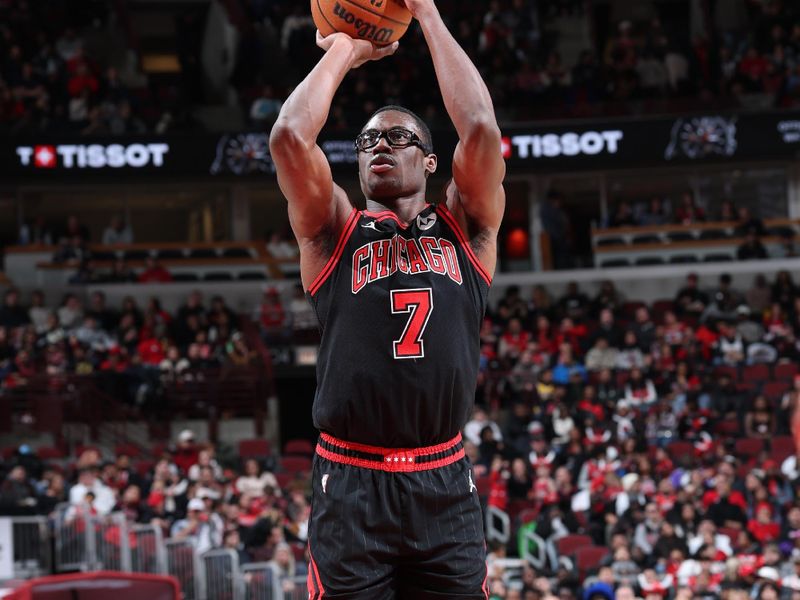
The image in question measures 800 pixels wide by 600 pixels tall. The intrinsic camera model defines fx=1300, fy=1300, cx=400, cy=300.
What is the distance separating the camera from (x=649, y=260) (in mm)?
24438

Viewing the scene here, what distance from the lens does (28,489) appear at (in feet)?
47.8

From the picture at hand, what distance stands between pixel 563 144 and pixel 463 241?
19.5m

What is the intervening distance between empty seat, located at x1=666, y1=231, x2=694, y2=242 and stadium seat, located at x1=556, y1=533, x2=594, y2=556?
37.4 feet

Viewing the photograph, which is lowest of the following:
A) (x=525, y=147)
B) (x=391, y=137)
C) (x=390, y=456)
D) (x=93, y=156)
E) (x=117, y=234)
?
(x=390, y=456)

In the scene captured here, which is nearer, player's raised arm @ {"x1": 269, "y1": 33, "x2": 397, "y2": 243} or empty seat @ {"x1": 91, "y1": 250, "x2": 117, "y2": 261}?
player's raised arm @ {"x1": 269, "y1": 33, "x2": 397, "y2": 243}

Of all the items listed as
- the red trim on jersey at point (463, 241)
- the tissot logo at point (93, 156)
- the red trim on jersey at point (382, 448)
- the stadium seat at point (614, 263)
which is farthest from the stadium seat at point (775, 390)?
the red trim on jersey at point (382, 448)

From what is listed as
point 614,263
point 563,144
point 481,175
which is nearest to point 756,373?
point 614,263

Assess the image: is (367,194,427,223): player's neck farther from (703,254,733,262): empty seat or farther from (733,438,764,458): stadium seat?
(703,254,733,262): empty seat

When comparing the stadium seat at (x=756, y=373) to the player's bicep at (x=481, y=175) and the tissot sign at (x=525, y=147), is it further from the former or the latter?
the player's bicep at (x=481, y=175)

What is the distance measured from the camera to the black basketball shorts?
13.1 feet

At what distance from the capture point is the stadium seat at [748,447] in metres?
16.6

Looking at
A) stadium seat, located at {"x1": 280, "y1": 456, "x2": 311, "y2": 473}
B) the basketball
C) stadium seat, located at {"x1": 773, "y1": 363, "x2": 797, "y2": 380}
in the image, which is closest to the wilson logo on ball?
the basketball

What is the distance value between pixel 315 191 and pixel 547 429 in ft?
44.7

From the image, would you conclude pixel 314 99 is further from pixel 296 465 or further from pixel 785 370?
pixel 785 370
